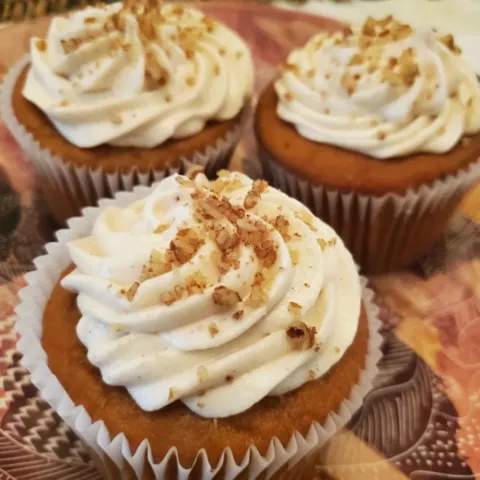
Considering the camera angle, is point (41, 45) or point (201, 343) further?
point (41, 45)

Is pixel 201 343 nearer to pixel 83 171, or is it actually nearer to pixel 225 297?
pixel 225 297

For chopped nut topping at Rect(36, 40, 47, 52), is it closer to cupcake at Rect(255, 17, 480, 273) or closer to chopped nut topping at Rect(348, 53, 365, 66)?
cupcake at Rect(255, 17, 480, 273)

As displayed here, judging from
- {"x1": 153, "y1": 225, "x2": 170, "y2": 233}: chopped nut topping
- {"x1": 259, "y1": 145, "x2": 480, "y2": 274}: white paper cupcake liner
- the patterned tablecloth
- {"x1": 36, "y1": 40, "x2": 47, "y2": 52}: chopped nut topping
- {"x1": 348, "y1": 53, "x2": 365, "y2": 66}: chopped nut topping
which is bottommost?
the patterned tablecloth

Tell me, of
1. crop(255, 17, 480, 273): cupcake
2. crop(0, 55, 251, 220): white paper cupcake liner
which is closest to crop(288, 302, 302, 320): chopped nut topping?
crop(255, 17, 480, 273): cupcake

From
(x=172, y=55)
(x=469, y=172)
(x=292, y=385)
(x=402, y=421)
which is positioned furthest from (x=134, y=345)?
(x=469, y=172)

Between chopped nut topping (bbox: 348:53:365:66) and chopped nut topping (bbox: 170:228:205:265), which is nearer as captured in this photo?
chopped nut topping (bbox: 170:228:205:265)

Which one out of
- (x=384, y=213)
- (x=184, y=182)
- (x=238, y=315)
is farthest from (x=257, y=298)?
(x=384, y=213)

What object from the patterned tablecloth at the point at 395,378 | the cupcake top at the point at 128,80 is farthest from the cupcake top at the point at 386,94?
the patterned tablecloth at the point at 395,378
